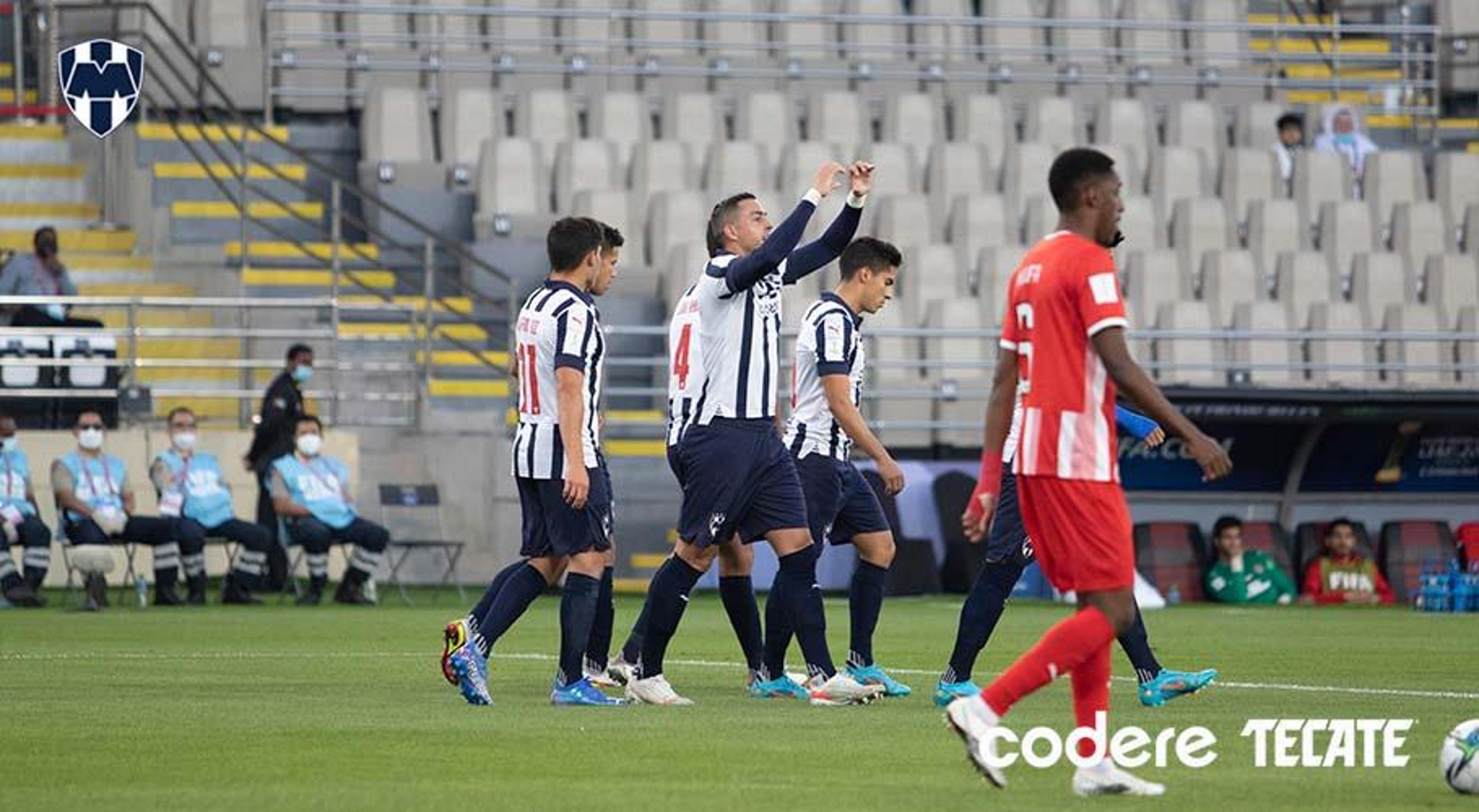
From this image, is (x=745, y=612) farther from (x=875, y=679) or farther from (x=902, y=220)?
(x=902, y=220)

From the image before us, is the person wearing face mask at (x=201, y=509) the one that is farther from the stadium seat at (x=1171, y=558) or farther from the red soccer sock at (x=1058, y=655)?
the red soccer sock at (x=1058, y=655)

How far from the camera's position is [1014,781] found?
859 centimetres

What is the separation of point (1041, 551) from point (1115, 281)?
2.84 ft

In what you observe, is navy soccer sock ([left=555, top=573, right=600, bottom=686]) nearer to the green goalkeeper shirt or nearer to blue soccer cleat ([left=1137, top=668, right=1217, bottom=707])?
blue soccer cleat ([left=1137, top=668, right=1217, bottom=707])

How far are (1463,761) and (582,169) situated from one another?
20963mm

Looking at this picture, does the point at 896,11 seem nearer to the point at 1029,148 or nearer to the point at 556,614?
the point at 1029,148

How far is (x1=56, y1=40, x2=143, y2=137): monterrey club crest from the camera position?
88.6ft

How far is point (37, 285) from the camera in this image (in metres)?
25.0

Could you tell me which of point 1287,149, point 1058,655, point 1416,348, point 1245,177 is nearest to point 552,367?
point 1058,655

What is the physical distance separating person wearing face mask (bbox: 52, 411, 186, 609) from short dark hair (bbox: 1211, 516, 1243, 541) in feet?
29.7

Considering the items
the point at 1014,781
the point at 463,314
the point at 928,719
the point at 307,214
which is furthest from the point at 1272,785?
the point at 307,214

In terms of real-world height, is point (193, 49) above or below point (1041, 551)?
above

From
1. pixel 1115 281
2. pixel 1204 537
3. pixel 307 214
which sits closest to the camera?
pixel 1115 281

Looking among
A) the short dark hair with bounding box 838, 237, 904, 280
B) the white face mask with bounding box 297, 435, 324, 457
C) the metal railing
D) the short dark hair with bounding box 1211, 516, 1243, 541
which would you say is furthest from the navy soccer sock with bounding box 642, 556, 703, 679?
the metal railing
